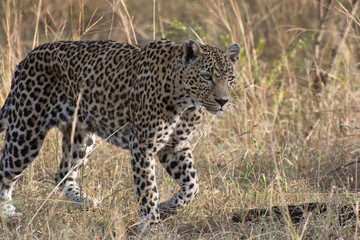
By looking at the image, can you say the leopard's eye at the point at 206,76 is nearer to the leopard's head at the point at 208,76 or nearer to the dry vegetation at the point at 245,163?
the leopard's head at the point at 208,76

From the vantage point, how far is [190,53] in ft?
16.7

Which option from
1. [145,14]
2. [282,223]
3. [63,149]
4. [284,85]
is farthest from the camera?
[145,14]

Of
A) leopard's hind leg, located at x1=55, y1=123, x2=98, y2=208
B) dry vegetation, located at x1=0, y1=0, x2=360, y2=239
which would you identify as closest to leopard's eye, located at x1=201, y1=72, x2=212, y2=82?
dry vegetation, located at x1=0, y1=0, x2=360, y2=239

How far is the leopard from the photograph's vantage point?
5.13 metres

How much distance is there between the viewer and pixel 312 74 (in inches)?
337

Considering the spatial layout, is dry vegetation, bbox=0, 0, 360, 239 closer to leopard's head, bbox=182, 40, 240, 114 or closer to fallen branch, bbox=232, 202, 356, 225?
fallen branch, bbox=232, 202, 356, 225

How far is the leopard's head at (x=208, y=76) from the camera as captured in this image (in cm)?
497

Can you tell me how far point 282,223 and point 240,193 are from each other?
1.96ft

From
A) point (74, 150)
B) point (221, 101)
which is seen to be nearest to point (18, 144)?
point (74, 150)

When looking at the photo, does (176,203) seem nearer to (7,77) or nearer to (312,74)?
(7,77)

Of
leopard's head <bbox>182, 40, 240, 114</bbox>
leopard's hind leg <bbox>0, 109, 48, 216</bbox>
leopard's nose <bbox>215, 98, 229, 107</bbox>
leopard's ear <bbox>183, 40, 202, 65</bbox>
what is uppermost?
leopard's ear <bbox>183, 40, 202, 65</bbox>

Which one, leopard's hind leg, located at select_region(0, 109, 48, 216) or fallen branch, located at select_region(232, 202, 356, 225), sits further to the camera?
leopard's hind leg, located at select_region(0, 109, 48, 216)

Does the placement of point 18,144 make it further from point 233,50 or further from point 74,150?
point 233,50

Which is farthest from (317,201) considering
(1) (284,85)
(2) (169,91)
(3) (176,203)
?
(1) (284,85)
